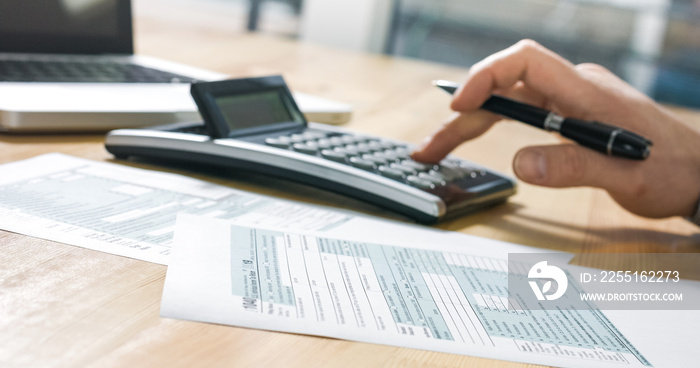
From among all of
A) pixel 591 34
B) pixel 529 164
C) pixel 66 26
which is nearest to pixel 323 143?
pixel 529 164

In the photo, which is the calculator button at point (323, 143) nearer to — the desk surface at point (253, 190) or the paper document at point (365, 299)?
the desk surface at point (253, 190)

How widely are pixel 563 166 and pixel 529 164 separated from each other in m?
0.03

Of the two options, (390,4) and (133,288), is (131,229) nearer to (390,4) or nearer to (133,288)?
(133,288)

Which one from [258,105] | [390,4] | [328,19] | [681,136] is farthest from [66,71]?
[390,4]

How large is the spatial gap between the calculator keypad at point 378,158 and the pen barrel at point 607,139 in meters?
0.09

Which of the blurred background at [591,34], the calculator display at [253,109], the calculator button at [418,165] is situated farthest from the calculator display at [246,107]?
the blurred background at [591,34]

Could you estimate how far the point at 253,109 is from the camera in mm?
653

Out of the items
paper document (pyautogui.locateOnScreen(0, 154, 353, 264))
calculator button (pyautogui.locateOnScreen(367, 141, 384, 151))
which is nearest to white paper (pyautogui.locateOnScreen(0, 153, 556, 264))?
paper document (pyautogui.locateOnScreen(0, 154, 353, 264))

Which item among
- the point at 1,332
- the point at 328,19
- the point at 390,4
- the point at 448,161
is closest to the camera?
the point at 1,332

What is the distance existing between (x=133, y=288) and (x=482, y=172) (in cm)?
39

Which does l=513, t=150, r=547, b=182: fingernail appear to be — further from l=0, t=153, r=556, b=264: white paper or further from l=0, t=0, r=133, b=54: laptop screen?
l=0, t=0, r=133, b=54: laptop screen

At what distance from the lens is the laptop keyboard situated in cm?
71

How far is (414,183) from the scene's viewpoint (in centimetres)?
58

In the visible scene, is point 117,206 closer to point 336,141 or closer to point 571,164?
point 336,141
